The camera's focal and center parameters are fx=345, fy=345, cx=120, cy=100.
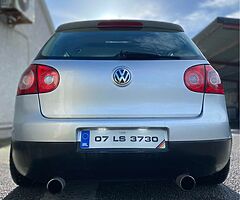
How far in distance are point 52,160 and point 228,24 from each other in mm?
11418

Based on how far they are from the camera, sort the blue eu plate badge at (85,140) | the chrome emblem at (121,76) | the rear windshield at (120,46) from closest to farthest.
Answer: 1. the blue eu plate badge at (85,140)
2. the chrome emblem at (121,76)
3. the rear windshield at (120,46)

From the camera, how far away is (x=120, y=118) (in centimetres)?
226

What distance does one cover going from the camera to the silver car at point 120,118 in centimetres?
222

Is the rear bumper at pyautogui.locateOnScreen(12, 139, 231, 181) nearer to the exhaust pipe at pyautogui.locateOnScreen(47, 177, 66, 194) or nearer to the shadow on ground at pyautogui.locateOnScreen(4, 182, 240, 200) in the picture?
the exhaust pipe at pyautogui.locateOnScreen(47, 177, 66, 194)

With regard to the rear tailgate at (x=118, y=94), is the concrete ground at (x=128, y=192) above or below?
below

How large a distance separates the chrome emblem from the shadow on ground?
3.19 ft

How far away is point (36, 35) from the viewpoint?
10.5 metres

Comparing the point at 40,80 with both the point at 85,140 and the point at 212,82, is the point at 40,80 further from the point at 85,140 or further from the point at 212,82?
the point at 212,82

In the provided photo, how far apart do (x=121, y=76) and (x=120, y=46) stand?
0.34 m

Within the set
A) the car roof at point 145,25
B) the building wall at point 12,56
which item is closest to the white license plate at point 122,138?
the car roof at point 145,25

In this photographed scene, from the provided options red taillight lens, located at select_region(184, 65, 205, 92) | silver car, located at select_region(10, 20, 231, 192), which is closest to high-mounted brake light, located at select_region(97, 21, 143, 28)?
silver car, located at select_region(10, 20, 231, 192)

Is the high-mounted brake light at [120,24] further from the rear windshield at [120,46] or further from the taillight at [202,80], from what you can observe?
the taillight at [202,80]

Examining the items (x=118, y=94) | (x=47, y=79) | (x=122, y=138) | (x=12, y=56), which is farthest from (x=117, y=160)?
(x=12, y=56)

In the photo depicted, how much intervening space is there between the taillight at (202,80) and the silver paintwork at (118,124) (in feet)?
0.20
